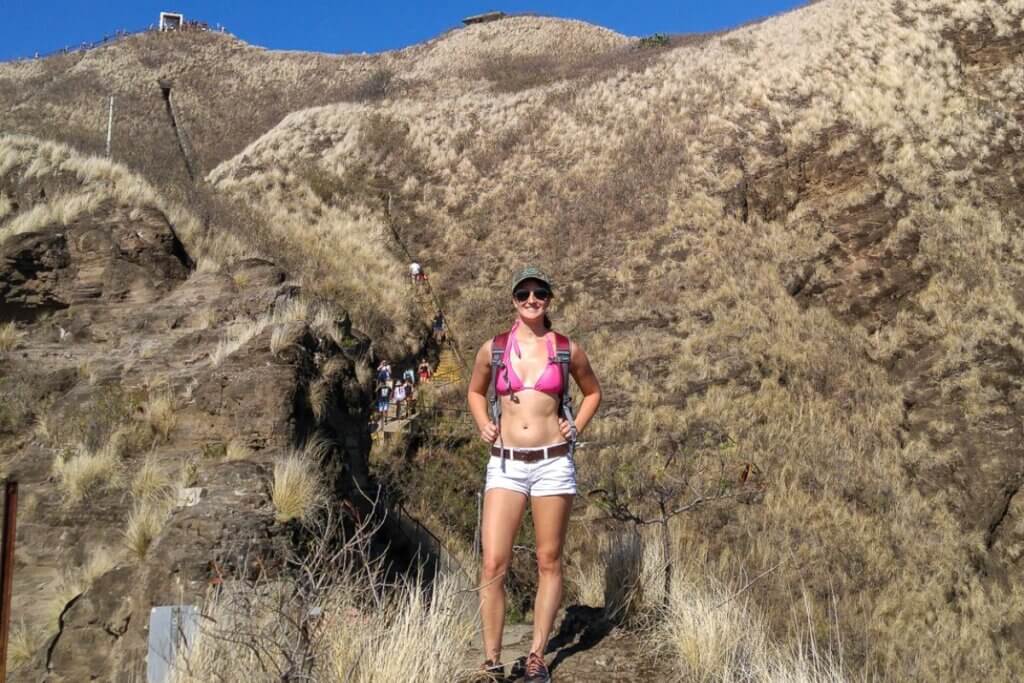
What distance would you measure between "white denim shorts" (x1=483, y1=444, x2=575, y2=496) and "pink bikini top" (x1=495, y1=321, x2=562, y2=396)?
0.39 m

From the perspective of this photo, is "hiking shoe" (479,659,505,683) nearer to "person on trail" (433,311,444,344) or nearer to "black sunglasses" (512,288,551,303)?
"black sunglasses" (512,288,551,303)

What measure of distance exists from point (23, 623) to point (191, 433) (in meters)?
2.19

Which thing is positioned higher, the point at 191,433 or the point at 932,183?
the point at 932,183

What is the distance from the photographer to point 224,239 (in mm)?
14164

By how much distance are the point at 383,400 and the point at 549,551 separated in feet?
40.0

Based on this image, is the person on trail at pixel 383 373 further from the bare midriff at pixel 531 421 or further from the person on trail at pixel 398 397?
the bare midriff at pixel 531 421

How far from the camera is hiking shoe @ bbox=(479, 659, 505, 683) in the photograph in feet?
13.7

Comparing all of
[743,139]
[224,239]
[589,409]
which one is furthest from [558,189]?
[589,409]

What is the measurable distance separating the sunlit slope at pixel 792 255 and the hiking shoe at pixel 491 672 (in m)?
4.98

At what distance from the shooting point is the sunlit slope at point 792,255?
13.3 metres

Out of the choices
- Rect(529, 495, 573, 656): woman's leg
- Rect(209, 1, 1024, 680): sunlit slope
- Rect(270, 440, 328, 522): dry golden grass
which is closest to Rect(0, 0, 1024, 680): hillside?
Rect(209, 1, 1024, 680): sunlit slope

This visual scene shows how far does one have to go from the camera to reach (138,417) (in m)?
7.28

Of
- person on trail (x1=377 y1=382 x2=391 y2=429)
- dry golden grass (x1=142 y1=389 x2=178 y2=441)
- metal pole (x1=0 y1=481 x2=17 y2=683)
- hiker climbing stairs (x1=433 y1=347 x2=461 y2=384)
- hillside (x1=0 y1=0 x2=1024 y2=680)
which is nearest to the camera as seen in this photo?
metal pole (x1=0 y1=481 x2=17 y2=683)

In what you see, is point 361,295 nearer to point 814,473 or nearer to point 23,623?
point 814,473
